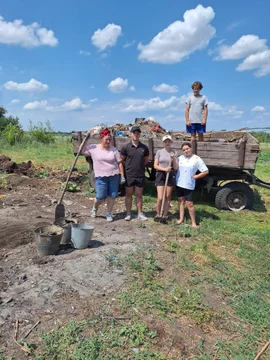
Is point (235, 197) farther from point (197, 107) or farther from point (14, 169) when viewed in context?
point (14, 169)

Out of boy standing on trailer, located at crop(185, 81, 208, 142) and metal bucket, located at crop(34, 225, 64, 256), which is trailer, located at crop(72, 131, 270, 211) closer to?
boy standing on trailer, located at crop(185, 81, 208, 142)

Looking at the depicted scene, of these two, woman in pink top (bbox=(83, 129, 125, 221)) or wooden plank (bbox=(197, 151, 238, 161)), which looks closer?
woman in pink top (bbox=(83, 129, 125, 221))

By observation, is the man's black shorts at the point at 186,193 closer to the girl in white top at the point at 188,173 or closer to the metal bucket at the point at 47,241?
the girl in white top at the point at 188,173

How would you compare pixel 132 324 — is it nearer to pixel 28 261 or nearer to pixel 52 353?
pixel 52 353

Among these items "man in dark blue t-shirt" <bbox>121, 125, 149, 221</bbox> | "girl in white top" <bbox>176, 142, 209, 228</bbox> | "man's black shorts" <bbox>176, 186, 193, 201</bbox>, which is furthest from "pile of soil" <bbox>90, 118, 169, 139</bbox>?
"man's black shorts" <bbox>176, 186, 193, 201</bbox>

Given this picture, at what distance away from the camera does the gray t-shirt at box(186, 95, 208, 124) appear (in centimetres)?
703

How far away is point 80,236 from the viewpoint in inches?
174

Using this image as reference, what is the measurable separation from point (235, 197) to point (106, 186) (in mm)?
3149

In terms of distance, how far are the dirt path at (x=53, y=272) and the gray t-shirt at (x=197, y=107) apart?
2.85 meters

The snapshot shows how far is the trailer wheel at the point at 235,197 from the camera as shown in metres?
6.93

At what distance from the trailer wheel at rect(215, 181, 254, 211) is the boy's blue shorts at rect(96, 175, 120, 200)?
256cm

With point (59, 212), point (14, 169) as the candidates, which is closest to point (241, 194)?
point (59, 212)

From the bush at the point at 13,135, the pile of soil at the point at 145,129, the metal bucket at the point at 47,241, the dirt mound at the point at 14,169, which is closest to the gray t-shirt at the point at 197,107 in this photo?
the pile of soil at the point at 145,129

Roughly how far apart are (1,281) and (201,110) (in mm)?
5358
